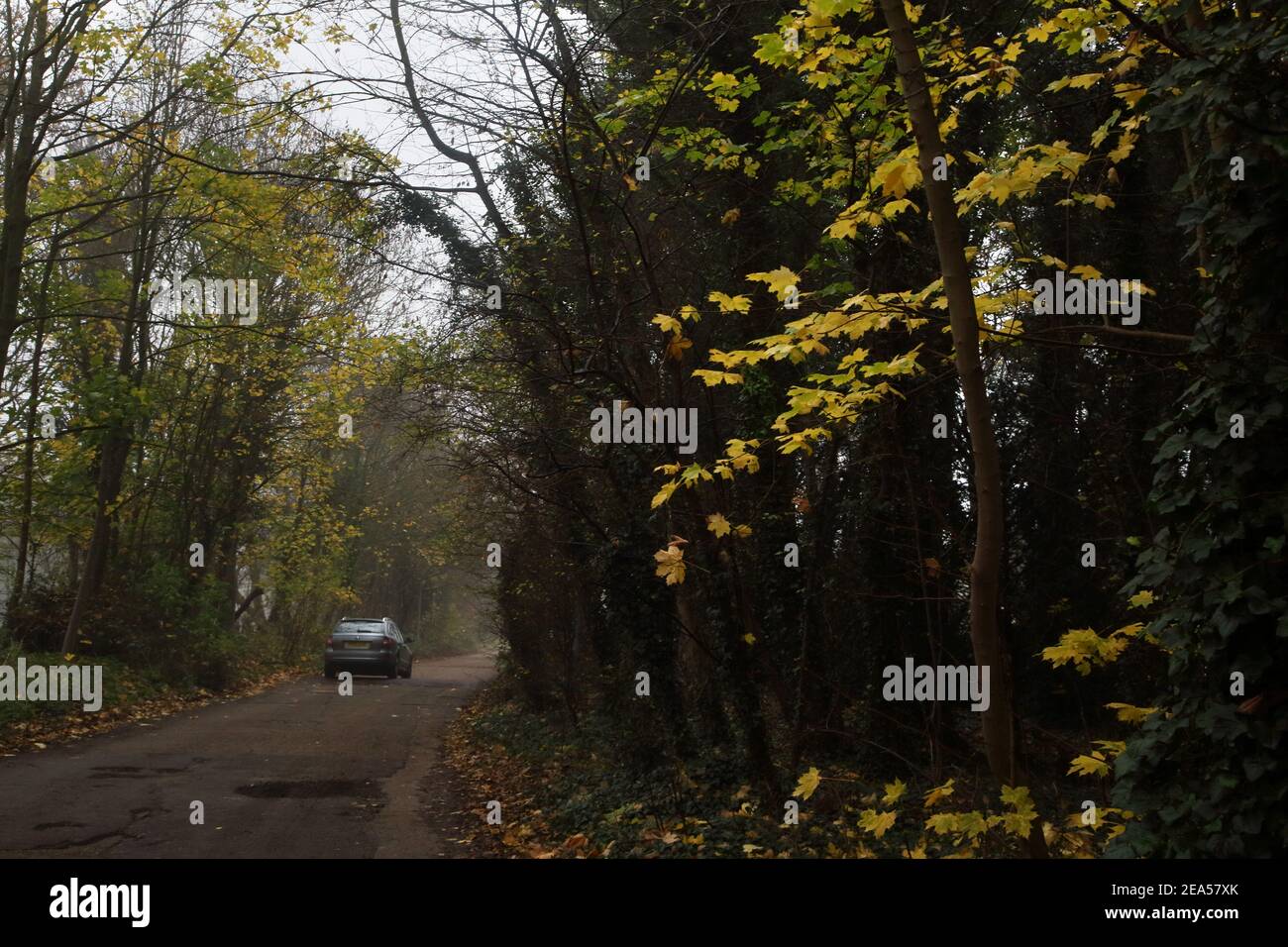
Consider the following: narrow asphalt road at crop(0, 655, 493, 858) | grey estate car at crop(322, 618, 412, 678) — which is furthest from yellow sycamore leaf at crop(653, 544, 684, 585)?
grey estate car at crop(322, 618, 412, 678)

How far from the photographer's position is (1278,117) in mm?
4332

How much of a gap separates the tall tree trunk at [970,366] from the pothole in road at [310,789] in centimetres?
749

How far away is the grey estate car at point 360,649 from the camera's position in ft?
88.7

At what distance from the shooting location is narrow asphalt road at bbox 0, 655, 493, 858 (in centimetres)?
805

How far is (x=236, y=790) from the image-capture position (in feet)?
33.8

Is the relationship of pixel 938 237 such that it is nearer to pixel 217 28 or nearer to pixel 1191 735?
pixel 1191 735

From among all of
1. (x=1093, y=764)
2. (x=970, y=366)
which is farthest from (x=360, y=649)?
(x=970, y=366)

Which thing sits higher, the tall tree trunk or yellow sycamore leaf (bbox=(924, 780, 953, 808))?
the tall tree trunk

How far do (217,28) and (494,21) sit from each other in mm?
6112

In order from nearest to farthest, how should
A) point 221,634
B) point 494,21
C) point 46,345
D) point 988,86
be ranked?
point 988,86, point 494,21, point 46,345, point 221,634

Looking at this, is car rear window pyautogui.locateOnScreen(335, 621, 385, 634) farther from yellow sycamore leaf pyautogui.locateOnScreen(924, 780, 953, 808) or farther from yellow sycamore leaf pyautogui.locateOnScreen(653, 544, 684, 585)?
yellow sycamore leaf pyautogui.locateOnScreen(924, 780, 953, 808)

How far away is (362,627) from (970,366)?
977 inches

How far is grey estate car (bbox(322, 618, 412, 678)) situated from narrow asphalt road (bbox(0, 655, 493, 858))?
9.41 metres
